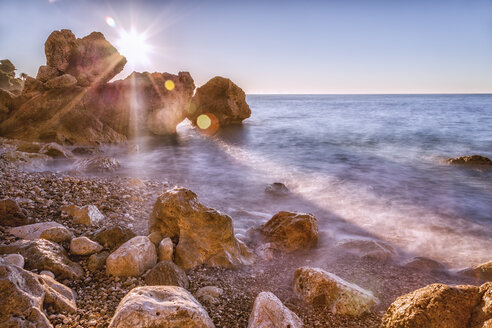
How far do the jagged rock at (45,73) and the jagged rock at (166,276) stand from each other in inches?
588

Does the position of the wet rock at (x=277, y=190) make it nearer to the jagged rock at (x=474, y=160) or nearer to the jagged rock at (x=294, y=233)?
the jagged rock at (x=294, y=233)

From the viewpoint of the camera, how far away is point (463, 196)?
849cm

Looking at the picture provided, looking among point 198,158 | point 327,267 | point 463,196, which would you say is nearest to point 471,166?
point 463,196

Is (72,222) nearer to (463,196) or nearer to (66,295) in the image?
(66,295)

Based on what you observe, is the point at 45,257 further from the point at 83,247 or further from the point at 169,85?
the point at 169,85

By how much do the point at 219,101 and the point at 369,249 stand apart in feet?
77.1

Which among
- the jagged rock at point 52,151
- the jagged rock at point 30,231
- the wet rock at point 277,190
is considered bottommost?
the wet rock at point 277,190

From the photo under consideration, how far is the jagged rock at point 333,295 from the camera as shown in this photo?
3.18 m

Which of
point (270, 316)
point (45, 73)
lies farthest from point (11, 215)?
point (45, 73)

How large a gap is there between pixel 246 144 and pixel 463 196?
12.6 metres

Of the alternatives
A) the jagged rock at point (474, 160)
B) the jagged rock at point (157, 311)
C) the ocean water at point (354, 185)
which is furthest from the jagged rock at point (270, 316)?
the jagged rock at point (474, 160)

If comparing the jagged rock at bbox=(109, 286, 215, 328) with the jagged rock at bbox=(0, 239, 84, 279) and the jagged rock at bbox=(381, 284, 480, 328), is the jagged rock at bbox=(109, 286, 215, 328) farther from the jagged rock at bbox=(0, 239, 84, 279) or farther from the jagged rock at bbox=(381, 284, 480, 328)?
the jagged rock at bbox=(381, 284, 480, 328)

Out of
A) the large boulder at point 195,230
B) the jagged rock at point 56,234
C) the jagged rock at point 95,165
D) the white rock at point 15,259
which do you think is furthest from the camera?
the jagged rock at point 95,165

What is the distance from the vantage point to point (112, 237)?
12.9 ft
